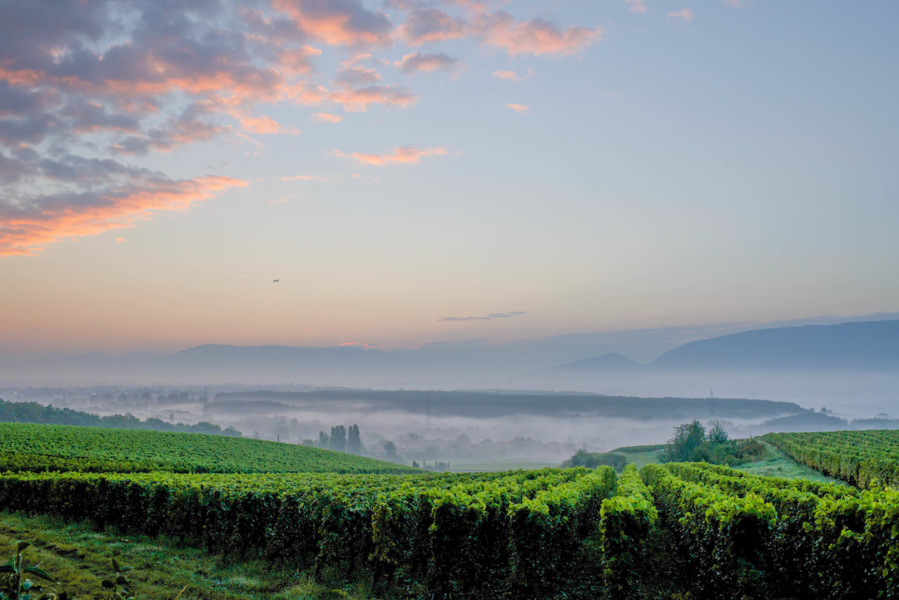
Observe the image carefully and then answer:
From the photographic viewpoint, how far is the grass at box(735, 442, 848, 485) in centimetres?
3488

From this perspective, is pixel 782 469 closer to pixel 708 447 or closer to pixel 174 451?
pixel 708 447

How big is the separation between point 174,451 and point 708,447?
68.2 m

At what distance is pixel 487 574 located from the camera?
12.2 m

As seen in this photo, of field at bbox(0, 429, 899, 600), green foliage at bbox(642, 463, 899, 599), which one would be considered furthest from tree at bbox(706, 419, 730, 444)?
green foliage at bbox(642, 463, 899, 599)

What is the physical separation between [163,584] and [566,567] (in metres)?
10.6

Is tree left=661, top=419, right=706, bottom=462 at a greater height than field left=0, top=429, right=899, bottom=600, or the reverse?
field left=0, top=429, right=899, bottom=600

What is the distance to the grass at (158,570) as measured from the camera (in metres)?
12.0

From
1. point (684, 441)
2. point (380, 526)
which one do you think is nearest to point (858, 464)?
point (380, 526)

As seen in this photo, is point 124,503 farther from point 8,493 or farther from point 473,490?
point 473,490

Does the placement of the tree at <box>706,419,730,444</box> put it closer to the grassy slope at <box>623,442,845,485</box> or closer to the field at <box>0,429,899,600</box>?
the grassy slope at <box>623,442,845,485</box>

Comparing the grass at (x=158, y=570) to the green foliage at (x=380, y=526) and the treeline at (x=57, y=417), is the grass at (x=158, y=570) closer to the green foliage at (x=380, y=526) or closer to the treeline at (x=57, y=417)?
the green foliage at (x=380, y=526)

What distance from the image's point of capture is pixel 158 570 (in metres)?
13.4

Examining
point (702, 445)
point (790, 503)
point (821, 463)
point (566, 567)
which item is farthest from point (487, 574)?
point (702, 445)

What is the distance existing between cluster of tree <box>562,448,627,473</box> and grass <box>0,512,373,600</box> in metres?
70.8
